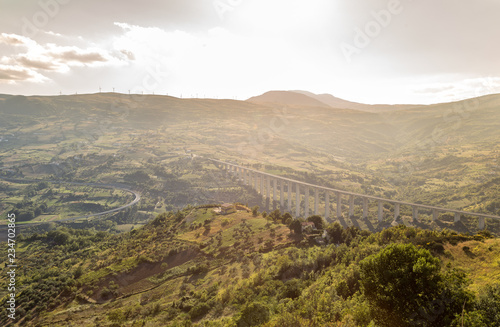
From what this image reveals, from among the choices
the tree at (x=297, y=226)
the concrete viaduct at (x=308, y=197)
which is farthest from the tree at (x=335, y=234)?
the concrete viaduct at (x=308, y=197)

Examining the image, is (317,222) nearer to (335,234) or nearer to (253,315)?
(335,234)

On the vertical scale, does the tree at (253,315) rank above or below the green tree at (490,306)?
below

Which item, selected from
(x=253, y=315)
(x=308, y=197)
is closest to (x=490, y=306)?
(x=253, y=315)

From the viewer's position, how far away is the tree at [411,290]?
20.0 meters

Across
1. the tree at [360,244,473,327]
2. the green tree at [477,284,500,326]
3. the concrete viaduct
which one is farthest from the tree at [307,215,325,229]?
the concrete viaduct

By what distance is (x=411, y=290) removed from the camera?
2128 cm

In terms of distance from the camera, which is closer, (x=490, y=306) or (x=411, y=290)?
(x=490, y=306)

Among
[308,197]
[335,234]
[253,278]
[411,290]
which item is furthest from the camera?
[308,197]

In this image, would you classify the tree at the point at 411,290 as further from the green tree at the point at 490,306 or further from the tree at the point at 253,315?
the tree at the point at 253,315

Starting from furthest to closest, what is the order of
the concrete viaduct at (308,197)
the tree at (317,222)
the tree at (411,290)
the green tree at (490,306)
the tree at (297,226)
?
1. the concrete viaduct at (308,197)
2. the tree at (317,222)
3. the tree at (297,226)
4. the tree at (411,290)
5. the green tree at (490,306)

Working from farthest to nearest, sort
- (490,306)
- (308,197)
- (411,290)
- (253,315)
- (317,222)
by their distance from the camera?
(308,197)
(317,222)
(253,315)
(411,290)
(490,306)

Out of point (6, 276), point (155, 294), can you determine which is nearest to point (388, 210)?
point (155, 294)

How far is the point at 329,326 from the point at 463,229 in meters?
88.4

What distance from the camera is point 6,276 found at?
5778 cm
